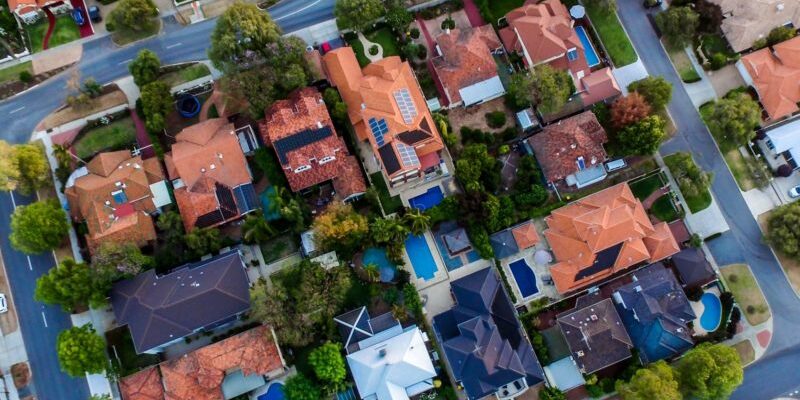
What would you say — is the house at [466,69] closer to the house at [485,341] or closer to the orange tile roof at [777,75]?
the house at [485,341]

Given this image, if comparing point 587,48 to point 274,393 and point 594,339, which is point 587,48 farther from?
point 274,393

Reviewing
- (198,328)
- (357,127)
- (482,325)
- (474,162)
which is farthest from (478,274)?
(198,328)

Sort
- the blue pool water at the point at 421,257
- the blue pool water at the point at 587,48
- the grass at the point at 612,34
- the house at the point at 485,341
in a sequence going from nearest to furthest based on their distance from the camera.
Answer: the house at the point at 485,341 < the blue pool water at the point at 421,257 < the grass at the point at 612,34 < the blue pool water at the point at 587,48

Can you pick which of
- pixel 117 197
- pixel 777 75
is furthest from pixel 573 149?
pixel 117 197

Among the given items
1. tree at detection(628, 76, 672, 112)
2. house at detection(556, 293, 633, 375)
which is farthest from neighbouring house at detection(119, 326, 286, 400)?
tree at detection(628, 76, 672, 112)

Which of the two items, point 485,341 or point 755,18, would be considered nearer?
point 485,341

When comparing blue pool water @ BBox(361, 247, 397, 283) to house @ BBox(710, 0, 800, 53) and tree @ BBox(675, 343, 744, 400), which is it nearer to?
tree @ BBox(675, 343, 744, 400)

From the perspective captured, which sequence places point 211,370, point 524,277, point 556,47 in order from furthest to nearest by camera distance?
point 556,47 < point 524,277 < point 211,370

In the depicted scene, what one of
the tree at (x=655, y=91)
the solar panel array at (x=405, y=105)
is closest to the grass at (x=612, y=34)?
the tree at (x=655, y=91)
